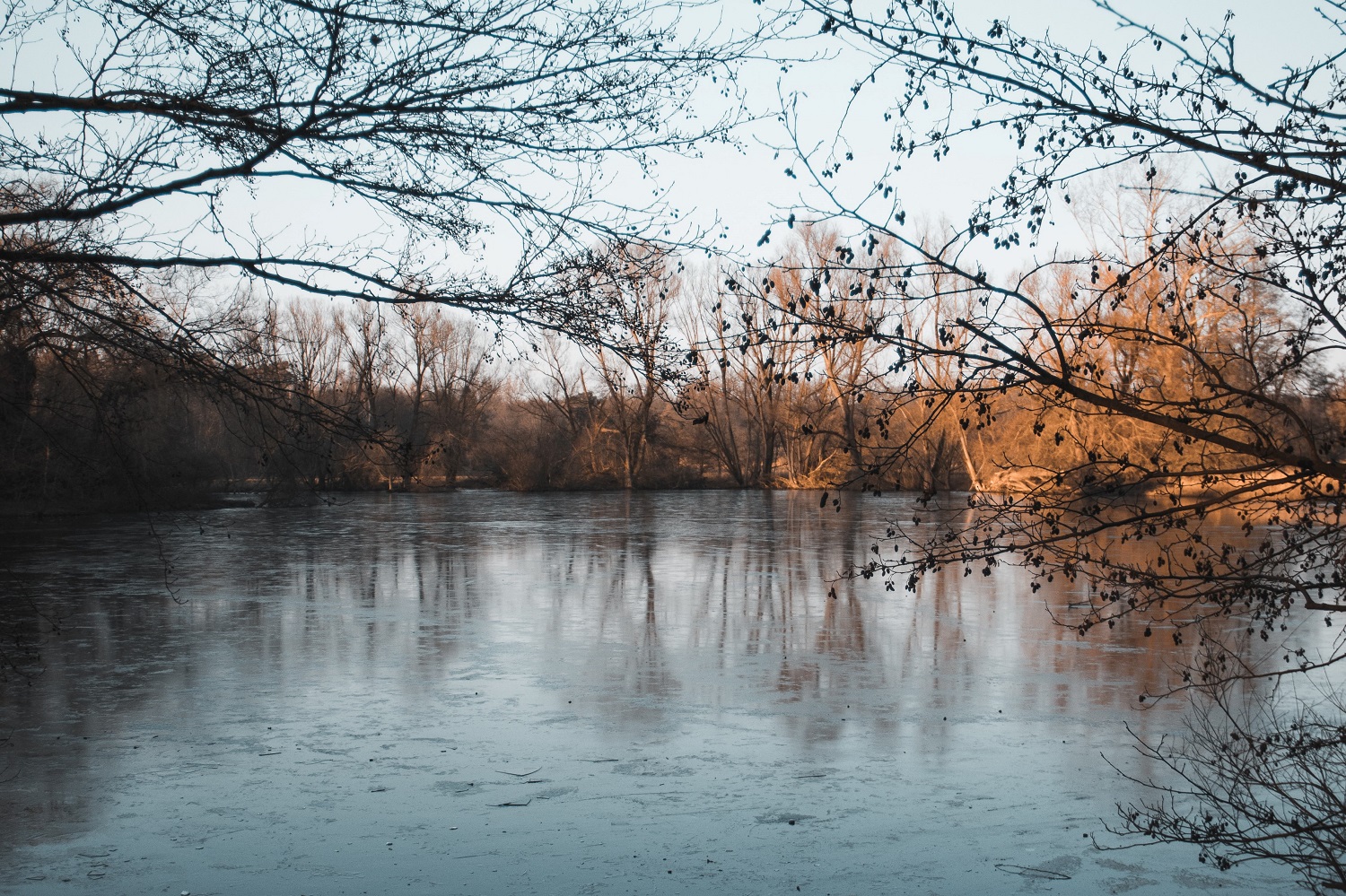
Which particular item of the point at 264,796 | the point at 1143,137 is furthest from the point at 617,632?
the point at 1143,137

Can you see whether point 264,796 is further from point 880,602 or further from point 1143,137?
point 880,602

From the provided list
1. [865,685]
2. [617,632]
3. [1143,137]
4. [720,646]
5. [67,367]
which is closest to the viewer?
[1143,137]

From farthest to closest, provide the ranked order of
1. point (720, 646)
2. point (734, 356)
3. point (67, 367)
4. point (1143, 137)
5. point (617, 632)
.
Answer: point (617, 632)
point (720, 646)
point (67, 367)
point (734, 356)
point (1143, 137)

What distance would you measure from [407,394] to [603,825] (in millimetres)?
52330

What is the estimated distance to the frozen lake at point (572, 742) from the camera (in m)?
5.35

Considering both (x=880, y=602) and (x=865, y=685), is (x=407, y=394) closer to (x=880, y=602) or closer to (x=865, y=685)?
(x=880, y=602)

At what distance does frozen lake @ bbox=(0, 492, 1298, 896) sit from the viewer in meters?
5.35

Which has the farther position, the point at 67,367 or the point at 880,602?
the point at 880,602

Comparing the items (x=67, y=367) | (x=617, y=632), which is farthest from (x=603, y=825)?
(x=617, y=632)

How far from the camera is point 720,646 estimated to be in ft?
35.3

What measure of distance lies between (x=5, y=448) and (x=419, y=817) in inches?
866

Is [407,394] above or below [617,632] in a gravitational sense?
above

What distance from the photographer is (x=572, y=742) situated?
7.38 m

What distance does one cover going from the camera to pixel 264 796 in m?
6.23
